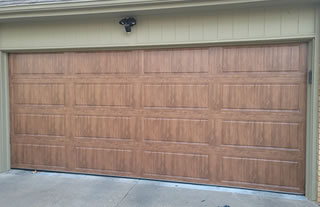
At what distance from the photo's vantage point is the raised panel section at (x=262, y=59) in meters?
3.31

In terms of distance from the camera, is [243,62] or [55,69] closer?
[243,62]

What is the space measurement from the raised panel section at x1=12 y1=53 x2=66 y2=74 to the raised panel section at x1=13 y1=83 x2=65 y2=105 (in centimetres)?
25

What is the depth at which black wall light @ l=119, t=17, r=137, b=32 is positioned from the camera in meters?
3.55

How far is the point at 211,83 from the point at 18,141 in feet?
12.2

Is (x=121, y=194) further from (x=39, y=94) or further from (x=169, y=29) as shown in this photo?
(x=169, y=29)

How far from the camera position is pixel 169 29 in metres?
3.57

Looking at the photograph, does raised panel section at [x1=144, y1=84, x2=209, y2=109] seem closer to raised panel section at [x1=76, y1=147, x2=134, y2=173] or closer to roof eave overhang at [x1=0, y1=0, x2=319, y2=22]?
raised panel section at [x1=76, y1=147, x2=134, y2=173]

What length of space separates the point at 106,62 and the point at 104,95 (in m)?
0.57

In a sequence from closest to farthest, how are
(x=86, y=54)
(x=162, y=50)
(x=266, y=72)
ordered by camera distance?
(x=266, y=72), (x=162, y=50), (x=86, y=54)

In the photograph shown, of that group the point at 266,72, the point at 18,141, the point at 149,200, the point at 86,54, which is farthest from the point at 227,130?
the point at 18,141

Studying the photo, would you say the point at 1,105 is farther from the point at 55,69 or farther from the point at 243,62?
the point at 243,62

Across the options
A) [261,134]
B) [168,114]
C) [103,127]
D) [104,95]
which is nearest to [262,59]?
[261,134]

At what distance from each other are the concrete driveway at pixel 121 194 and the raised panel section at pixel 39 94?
4.43ft

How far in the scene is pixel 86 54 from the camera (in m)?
4.02
